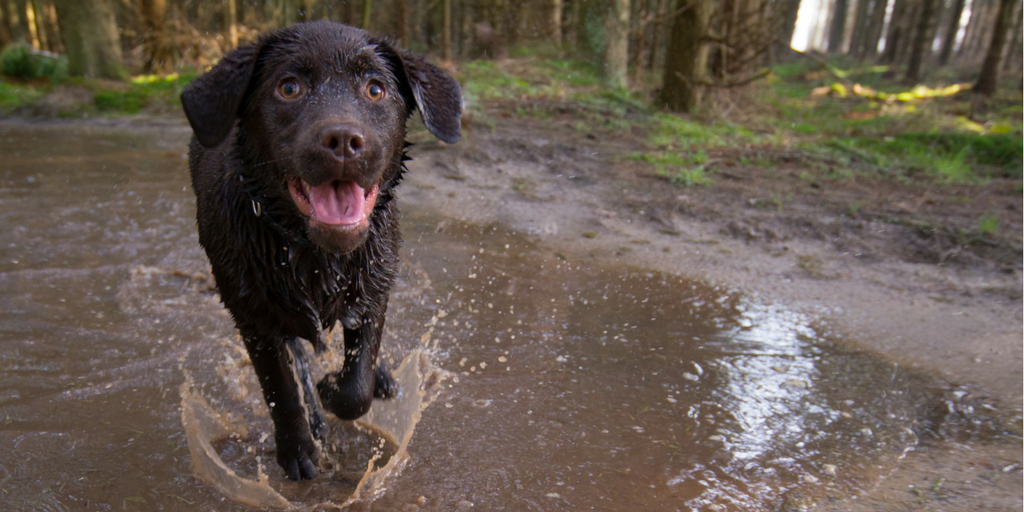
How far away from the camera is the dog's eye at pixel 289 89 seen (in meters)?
2.69

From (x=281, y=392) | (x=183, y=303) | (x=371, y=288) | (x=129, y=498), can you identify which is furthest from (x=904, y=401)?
(x=183, y=303)

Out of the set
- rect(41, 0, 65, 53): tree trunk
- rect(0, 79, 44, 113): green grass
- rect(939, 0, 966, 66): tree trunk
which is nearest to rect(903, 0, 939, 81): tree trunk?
rect(939, 0, 966, 66): tree trunk

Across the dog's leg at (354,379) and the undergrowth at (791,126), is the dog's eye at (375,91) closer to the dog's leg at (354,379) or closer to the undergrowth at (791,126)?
the dog's leg at (354,379)

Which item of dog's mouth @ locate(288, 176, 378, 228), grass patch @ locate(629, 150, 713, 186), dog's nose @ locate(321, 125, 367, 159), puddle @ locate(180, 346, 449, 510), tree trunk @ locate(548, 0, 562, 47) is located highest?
tree trunk @ locate(548, 0, 562, 47)

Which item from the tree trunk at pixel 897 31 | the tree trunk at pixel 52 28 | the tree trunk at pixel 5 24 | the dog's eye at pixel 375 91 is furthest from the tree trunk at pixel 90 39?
the tree trunk at pixel 897 31

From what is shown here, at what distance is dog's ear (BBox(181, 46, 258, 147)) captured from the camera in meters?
2.72

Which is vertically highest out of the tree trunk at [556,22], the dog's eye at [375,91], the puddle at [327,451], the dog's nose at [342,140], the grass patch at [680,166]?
the tree trunk at [556,22]

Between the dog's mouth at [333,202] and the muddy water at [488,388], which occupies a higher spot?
the dog's mouth at [333,202]

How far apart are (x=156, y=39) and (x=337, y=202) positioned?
1671 cm

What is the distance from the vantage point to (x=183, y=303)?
4.80 meters

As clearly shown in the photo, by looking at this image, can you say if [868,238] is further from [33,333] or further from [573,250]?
[33,333]

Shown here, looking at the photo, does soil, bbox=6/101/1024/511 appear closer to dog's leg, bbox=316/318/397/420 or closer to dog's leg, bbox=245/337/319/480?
dog's leg, bbox=316/318/397/420

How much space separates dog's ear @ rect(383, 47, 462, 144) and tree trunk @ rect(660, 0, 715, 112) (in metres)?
9.04

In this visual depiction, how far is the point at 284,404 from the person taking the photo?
3.00 metres
